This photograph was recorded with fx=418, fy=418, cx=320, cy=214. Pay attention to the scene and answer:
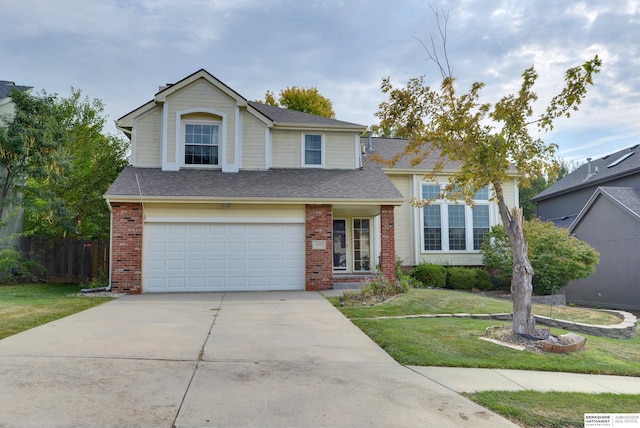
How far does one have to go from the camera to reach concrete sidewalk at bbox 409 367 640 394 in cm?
488

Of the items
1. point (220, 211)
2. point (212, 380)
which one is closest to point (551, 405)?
point (212, 380)

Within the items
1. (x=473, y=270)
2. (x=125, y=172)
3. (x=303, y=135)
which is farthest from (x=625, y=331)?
(x=125, y=172)

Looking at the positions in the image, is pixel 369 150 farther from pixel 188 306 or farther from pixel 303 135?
pixel 188 306

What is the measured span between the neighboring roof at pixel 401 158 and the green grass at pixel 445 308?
6.80 meters

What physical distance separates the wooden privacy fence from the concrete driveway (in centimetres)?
1020

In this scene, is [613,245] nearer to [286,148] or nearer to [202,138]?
[286,148]

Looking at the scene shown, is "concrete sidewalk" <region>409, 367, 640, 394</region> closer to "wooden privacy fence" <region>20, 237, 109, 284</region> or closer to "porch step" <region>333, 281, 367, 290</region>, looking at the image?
"porch step" <region>333, 281, 367, 290</region>

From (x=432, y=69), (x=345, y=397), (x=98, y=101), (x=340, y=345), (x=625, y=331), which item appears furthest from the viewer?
(x=98, y=101)

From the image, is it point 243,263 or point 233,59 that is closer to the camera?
point 243,263

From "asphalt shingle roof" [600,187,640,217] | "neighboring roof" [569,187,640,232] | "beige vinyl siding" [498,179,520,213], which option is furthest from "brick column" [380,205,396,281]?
"asphalt shingle roof" [600,187,640,217]

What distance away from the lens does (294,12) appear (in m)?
13.2

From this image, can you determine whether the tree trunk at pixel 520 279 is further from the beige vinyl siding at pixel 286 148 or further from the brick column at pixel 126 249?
the brick column at pixel 126 249

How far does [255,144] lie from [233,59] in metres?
4.02

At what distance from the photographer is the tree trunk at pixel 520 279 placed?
756cm
